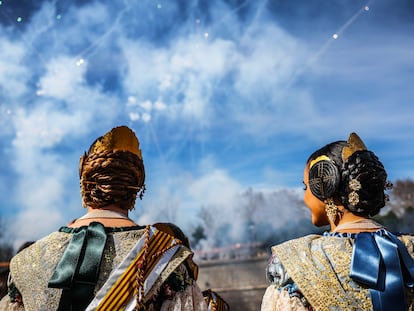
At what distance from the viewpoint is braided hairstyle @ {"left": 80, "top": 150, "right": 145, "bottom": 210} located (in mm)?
2295

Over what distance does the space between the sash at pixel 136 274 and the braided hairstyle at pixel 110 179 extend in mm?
251

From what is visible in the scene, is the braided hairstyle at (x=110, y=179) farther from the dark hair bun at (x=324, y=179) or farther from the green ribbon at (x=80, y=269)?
the dark hair bun at (x=324, y=179)

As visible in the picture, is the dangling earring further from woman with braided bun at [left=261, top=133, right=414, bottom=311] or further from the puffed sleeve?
the puffed sleeve

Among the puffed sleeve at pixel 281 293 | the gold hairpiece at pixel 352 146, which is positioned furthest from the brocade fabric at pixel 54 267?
the gold hairpiece at pixel 352 146

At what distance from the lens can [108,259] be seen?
84.1 inches

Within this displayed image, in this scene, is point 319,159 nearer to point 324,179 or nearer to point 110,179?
point 324,179

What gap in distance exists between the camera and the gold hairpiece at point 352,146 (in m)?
2.49

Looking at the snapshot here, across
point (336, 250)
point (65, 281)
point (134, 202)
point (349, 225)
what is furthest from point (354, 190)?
point (65, 281)

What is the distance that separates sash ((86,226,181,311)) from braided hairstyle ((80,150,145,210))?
0.25 m

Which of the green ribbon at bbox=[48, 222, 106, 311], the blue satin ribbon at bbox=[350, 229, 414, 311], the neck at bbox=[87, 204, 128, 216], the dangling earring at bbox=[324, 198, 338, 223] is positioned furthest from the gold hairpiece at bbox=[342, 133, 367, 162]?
the green ribbon at bbox=[48, 222, 106, 311]

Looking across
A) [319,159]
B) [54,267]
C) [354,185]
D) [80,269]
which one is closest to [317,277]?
[354,185]

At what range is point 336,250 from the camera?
2.31 m

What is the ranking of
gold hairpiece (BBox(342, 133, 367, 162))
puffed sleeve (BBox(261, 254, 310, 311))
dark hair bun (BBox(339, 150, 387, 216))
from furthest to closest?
gold hairpiece (BBox(342, 133, 367, 162)), dark hair bun (BBox(339, 150, 387, 216)), puffed sleeve (BBox(261, 254, 310, 311))

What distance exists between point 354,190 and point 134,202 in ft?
4.16
